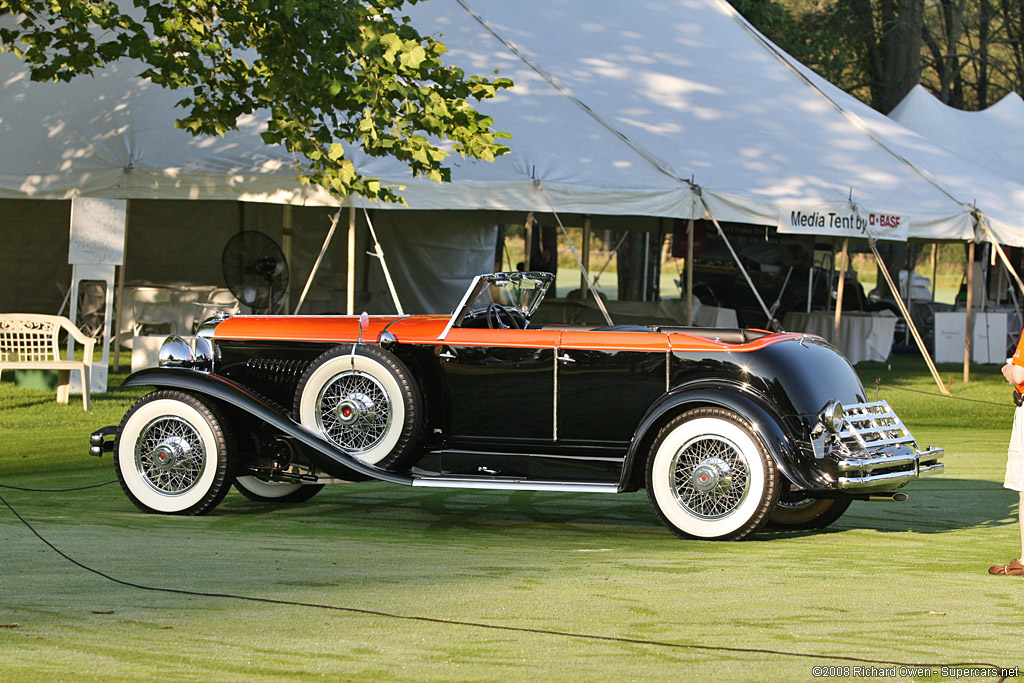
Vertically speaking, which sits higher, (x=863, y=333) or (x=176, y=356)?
(x=863, y=333)

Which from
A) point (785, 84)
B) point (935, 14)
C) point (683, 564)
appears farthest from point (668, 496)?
point (935, 14)

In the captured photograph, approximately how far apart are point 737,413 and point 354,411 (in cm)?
226

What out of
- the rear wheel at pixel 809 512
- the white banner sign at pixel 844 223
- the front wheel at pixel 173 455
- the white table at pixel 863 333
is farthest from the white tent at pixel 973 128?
the front wheel at pixel 173 455

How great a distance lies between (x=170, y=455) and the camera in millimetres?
7461

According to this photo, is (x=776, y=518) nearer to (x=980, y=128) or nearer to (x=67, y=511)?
(x=67, y=511)

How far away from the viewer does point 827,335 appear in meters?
22.1

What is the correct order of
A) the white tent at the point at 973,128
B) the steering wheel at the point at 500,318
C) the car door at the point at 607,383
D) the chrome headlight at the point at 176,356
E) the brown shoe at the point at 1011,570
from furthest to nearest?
1. the white tent at the point at 973,128
2. the chrome headlight at the point at 176,356
3. the steering wheel at the point at 500,318
4. the car door at the point at 607,383
5. the brown shoe at the point at 1011,570

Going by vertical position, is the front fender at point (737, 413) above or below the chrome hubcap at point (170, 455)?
above

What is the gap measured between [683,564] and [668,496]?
69 centimetres

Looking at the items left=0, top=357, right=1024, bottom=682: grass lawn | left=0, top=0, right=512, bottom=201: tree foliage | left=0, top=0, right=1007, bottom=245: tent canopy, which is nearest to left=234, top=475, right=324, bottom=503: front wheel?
left=0, top=357, right=1024, bottom=682: grass lawn

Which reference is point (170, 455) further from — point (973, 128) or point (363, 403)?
point (973, 128)

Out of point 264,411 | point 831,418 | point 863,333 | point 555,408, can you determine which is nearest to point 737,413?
point 831,418

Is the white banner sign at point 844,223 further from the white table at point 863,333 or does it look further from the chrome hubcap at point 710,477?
the chrome hubcap at point 710,477

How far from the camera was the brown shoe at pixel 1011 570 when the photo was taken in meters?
6.09
